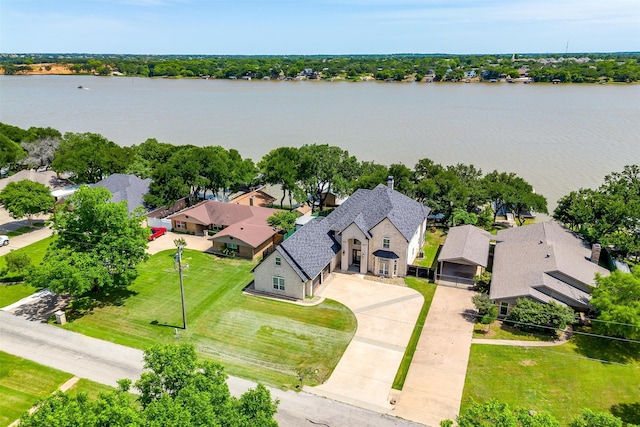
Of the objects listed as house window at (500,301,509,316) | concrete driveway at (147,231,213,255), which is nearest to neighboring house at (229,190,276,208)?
concrete driveway at (147,231,213,255)

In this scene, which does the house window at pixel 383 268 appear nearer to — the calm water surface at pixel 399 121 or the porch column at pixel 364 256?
the porch column at pixel 364 256

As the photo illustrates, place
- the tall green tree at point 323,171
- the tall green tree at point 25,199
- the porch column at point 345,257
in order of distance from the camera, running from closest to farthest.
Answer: the porch column at point 345,257 → the tall green tree at point 25,199 → the tall green tree at point 323,171

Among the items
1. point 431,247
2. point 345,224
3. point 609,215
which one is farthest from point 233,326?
point 609,215

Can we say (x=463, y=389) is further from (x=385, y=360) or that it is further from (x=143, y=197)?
(x=143, y=197)

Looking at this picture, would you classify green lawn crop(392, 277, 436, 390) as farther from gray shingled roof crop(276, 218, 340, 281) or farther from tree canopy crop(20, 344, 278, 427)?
tree canopy crop(20, 344, 278, 427)

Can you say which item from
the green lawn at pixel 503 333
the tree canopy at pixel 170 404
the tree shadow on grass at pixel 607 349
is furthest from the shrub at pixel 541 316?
the tree canopy at pixel 170 404

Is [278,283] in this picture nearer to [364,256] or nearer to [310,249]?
[310,249]
